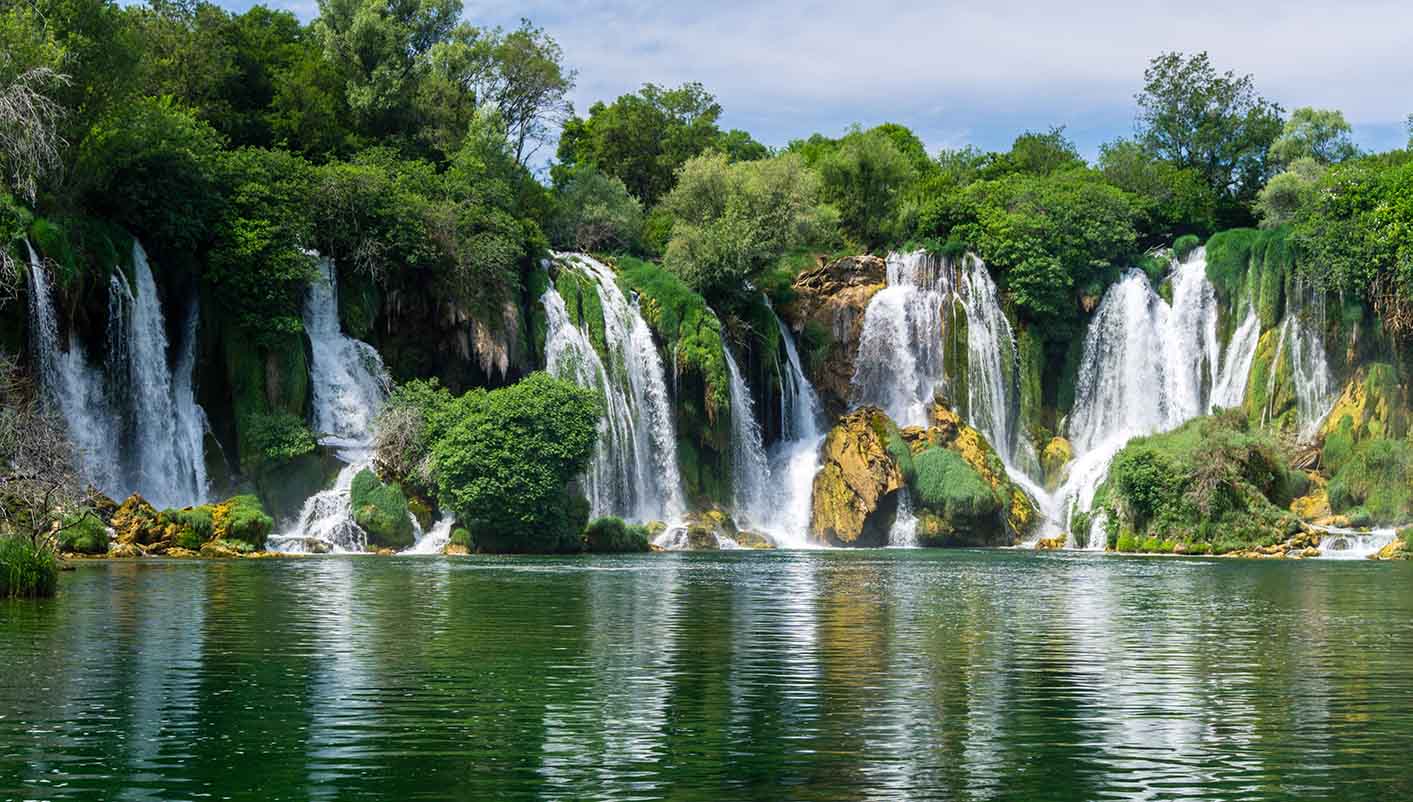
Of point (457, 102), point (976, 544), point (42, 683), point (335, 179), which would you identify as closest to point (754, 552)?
point (976, 544)

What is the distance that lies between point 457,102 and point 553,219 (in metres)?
8.85

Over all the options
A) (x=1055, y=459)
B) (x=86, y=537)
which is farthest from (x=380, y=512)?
(x=1055, y=459)

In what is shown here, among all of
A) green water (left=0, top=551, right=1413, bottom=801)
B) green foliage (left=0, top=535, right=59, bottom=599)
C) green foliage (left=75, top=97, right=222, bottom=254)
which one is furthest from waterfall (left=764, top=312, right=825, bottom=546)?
green foliage (left=0, top=535, right=59, bottom=599)

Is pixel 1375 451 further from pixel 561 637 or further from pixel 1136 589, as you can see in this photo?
pixel 561 637

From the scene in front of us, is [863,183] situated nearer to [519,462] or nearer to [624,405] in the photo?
[624,405]

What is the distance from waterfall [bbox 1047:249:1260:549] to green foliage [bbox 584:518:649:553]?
22.3 meters

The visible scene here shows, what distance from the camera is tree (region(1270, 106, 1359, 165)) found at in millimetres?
91312

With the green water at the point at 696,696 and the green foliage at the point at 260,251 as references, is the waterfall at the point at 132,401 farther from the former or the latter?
the green water at the point at 696,696

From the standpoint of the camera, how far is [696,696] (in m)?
19.1

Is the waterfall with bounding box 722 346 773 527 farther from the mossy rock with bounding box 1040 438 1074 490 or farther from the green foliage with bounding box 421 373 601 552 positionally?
the mossy rock with bounding box 1040 438 1074 490

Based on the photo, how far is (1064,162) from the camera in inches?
3981

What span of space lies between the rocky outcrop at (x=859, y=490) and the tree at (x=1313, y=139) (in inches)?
1364

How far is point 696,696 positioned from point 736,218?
57958 mm

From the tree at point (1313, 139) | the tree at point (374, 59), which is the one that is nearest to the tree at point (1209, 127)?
the tree at point (1313, 139)
